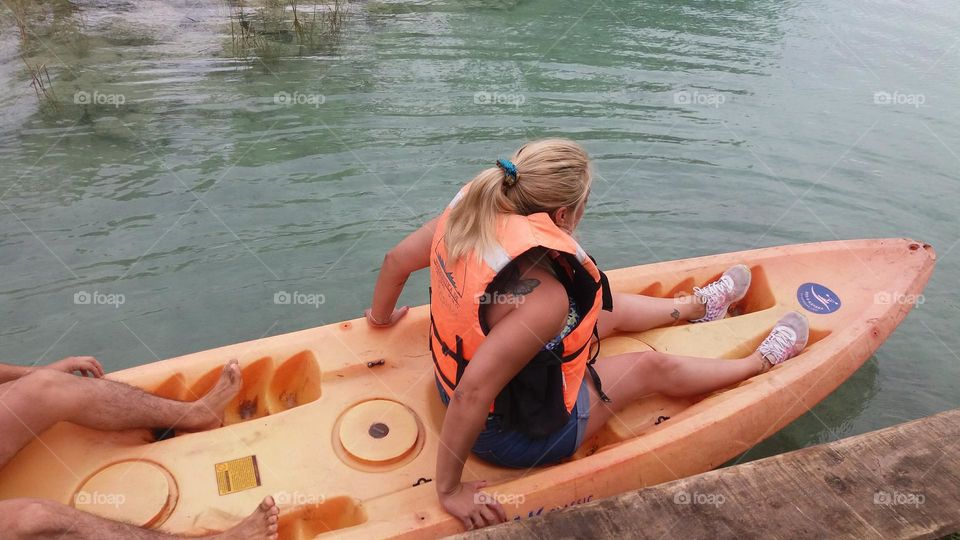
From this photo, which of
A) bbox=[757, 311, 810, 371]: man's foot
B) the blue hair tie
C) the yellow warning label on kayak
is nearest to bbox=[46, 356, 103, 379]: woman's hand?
the yellow warning label on kayak

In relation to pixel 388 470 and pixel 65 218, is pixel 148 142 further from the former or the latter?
pixel 388 470

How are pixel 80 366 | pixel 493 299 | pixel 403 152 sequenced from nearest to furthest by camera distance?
pixel 493 299 → pixel 80 366 → pixel 403 152

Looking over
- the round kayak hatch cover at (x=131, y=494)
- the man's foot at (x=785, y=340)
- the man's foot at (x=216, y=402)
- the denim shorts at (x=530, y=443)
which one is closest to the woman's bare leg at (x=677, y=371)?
the man's foot at (x=785, y=340)

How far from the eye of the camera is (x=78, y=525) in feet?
7.13

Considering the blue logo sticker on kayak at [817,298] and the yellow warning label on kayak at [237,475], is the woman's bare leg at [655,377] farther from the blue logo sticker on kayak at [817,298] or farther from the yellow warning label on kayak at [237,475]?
the yellow warning label on kayak at [237,475]

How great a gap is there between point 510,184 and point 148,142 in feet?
16.8

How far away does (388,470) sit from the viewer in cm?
276

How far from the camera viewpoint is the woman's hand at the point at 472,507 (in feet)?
8.09

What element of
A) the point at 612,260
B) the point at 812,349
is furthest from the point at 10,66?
the point at 812,349

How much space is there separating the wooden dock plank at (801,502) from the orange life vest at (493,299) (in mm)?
390

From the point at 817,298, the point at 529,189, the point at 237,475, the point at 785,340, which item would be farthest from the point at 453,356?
the point at 817,298

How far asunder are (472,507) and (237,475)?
0.94m

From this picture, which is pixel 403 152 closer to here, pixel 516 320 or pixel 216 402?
pixel 216 402

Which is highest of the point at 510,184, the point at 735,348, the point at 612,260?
the point at 510,184
